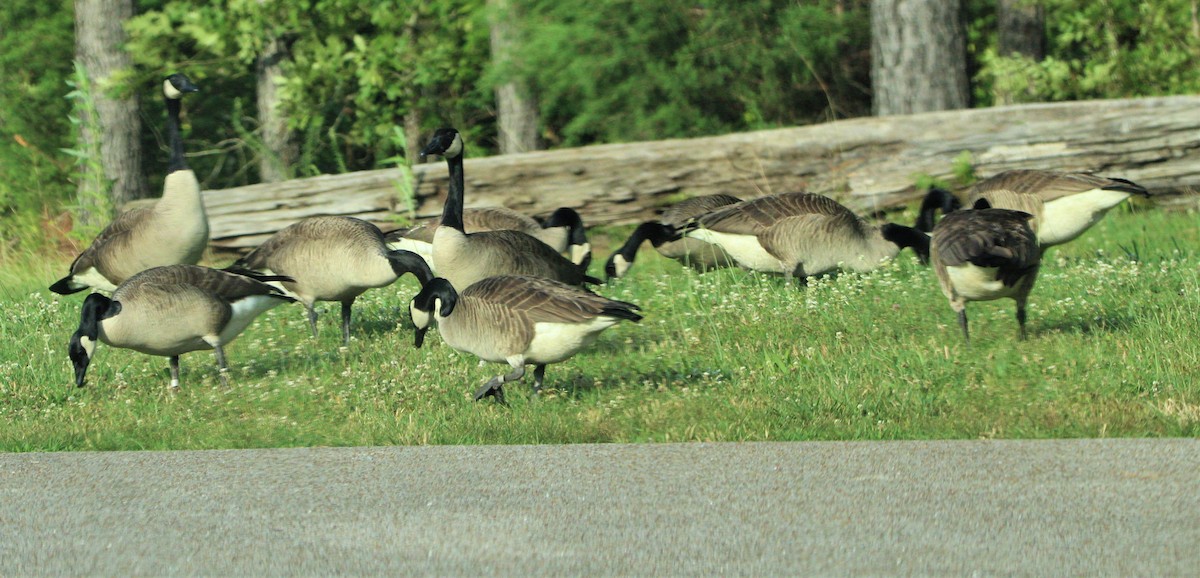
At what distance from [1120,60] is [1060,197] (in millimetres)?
6879

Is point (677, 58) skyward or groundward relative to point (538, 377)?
skyward

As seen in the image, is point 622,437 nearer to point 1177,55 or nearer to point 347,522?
point 347,522

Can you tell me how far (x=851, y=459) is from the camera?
571 cm

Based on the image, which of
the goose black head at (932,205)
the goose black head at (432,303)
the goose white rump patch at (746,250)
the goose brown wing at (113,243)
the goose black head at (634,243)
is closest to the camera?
the goose black head at (432,303)

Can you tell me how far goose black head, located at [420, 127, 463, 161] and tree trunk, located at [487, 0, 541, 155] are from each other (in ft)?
25.1

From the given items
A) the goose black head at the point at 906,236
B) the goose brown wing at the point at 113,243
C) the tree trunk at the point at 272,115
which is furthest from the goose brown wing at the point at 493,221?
the tree trunk at the point at 272,115

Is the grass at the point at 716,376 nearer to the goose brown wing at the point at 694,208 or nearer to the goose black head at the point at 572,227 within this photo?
the goose black head at the point at 572,227

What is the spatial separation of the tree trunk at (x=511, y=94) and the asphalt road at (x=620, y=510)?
12592 millimetres

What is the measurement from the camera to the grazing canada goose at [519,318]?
6945mm

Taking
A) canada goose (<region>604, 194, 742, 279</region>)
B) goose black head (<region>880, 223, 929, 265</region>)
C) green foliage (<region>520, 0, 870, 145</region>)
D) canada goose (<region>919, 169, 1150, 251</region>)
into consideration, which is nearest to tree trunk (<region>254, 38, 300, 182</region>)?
green foliage (<region>520, 0, 870, 145</region>)

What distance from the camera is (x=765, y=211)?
422 inches

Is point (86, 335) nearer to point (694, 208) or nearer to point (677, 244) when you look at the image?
point (677, 244)

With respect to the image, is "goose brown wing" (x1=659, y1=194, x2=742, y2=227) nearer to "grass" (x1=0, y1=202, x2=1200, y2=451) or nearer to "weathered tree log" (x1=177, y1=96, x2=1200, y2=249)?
"grass" (x1=0, y1=202, x2=1200, y2=451)

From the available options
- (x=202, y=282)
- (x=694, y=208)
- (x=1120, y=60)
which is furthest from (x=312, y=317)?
(x=1120, y=60)
